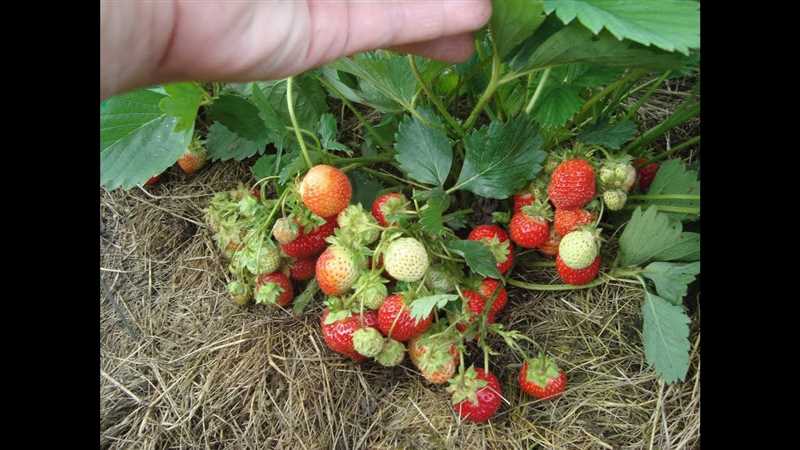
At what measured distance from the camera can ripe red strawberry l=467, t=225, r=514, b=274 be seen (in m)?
1.07

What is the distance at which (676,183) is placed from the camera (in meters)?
1.06

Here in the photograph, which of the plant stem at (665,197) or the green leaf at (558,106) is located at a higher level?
the green leaf at (558,106)

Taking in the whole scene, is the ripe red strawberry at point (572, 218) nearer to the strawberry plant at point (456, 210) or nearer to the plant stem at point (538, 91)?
the strawberry plant at point (456, 210)

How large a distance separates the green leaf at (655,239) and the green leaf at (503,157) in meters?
0.18

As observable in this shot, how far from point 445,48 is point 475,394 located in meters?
0.51

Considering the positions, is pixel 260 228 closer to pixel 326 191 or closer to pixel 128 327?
pixel 326 191

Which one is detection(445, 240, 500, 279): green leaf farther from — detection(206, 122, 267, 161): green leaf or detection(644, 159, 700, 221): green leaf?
detection(206, 122, 267, 161): green leaf

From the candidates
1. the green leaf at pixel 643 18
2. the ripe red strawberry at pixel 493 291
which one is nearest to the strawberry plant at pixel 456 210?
the ripe red strawberry at pixel 493 291

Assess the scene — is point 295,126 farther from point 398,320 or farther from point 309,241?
point 398,320

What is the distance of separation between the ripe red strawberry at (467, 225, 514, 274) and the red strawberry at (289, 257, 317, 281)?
0.29 metres

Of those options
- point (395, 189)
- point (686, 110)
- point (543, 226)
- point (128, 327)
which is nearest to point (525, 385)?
point (543, 226)

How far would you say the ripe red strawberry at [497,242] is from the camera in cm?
107

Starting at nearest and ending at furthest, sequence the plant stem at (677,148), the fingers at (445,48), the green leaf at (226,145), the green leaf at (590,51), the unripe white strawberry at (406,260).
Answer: the green leaf at (590,51) < the fingers at (445,48) < the unripe white strawberry at (406,260) < the plant stem at (677,148) < the green leaf at (226,145)

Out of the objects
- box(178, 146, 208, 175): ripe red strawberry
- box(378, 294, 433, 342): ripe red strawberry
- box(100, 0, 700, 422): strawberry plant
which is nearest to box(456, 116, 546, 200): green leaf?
box(100, 0, 700, 422): strawberry plant
